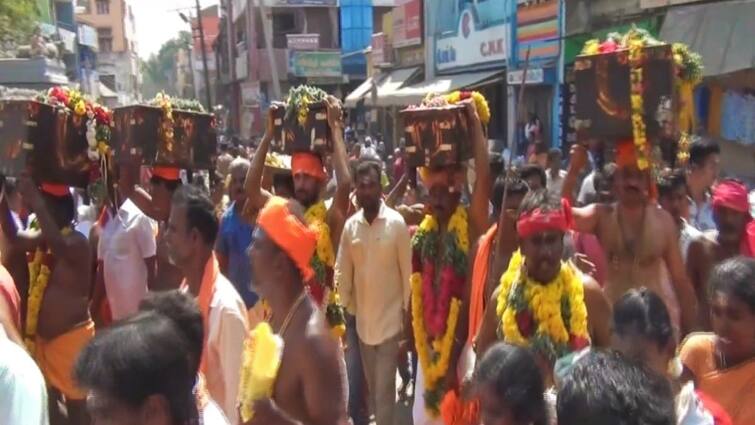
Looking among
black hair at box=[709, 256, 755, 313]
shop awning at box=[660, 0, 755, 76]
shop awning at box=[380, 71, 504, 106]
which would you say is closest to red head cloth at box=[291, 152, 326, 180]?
black hair at box=[709, 256, 755, 313]

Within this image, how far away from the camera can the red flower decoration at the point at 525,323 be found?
13.4 feet

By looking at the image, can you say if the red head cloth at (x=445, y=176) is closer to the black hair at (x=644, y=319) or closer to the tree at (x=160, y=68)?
the black hair at (x=644, y=319)

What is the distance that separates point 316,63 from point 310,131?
33.5 meters

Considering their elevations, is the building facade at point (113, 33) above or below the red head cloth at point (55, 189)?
above

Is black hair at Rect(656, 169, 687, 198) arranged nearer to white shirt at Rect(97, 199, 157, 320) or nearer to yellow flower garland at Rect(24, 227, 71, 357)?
white shirt at Rect(97, 199, 157, 320)

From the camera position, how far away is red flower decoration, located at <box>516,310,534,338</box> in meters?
4.09

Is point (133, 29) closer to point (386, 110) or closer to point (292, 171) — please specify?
point (386, 110)

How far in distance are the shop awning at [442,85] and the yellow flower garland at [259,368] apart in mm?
16662

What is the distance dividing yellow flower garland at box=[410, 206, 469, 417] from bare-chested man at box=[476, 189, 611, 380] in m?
1.00

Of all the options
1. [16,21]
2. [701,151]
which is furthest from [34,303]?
[16,21]

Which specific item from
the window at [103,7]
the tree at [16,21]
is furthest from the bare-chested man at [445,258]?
the window at [103,7]

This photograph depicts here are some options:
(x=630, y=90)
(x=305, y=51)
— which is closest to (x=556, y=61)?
(x=630, y=90)

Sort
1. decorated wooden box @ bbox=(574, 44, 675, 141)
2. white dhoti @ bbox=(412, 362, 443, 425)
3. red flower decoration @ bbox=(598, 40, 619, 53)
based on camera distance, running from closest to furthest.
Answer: decorated wooden box @ bbox=(574, 44, 675, 141)
red flower decoration @ bbox=(598, 40, 619, 53)
white dhoti @ bbox=(412, 362, 443, 425)

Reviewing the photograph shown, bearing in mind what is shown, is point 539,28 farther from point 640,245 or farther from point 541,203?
point 541,203
